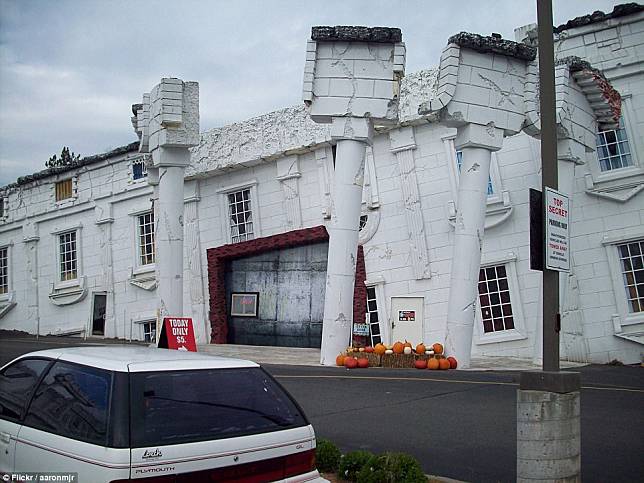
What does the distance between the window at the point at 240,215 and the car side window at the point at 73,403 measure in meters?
19.0

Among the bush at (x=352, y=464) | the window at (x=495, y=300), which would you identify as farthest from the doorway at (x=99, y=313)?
the bush at (x=352, y=464)

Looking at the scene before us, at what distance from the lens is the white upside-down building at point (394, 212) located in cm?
1772

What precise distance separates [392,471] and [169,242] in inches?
576

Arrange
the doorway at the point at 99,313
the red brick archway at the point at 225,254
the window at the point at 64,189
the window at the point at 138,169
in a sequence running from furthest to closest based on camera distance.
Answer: the window at the point at 64,189, the doorway at the point at 99,313, the window at the point at 138,169, the red brick archway at the point at 225,254

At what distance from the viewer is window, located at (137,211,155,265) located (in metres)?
26.5

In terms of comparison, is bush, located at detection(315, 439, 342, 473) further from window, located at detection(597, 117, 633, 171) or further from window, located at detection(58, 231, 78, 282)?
window, located at detection(58, 231, 78, 282)

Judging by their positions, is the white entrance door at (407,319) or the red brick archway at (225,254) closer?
the white entrance door at (407,319)

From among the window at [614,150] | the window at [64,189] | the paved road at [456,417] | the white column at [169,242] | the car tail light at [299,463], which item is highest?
the window at [64,189]

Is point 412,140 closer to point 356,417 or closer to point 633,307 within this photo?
point 633,307

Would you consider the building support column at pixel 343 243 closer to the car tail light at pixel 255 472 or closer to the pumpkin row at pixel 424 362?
the pumpkin row at pixel 424 362

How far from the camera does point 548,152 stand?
22.5ft

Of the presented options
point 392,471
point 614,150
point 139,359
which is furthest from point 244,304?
point 139,359

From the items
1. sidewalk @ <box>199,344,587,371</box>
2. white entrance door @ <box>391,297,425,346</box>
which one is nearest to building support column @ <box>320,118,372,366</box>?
sidewalk @ <box>199,344,587,371</box>

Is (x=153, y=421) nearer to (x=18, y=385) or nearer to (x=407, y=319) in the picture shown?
(x=18, y=385)
